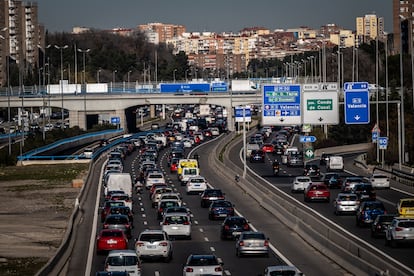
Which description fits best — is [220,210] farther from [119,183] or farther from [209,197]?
[119,183]

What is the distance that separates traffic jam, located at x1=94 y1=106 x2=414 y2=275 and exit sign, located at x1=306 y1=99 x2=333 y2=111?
13.4 ft

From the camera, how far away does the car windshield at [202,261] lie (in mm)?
32906

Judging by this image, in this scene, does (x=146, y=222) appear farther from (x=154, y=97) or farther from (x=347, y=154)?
(x=154, y=97)

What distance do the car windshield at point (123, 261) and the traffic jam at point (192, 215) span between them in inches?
1.1

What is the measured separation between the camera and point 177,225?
46688 millimetres

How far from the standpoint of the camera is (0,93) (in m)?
156

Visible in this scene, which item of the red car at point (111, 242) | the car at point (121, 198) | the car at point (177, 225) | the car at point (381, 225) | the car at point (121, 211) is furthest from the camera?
the car at point (121, 198)

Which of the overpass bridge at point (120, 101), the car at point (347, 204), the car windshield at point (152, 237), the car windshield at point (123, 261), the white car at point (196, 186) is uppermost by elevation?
the overpass bridge at point (120, 101)

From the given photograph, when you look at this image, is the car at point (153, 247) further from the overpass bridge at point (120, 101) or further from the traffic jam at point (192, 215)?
the overpass bridge at point (120, 101)

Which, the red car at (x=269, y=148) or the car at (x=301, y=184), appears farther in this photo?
the red car at (x=269, y=148)

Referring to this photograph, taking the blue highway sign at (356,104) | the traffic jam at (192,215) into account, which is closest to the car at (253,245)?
the traffic jam at (192,215)

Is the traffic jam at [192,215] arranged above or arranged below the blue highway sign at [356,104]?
below

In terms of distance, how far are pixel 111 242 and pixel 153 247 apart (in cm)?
276

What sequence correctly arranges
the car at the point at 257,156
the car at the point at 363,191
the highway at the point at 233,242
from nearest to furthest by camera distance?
the highway at the point at 233,242
the car at the point at 363,191
the car at the point at 257,156
